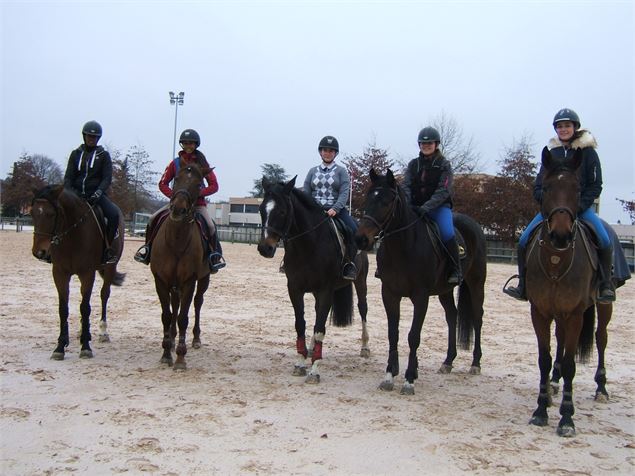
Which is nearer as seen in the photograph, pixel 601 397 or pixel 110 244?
pixel 601 397

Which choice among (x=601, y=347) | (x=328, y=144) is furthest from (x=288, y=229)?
(x=601, y=347)

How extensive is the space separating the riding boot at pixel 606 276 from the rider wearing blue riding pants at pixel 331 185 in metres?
3.08

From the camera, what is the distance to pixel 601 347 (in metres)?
6.36

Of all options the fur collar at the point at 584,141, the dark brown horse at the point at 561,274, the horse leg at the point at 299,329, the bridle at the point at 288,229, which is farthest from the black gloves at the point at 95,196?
the fur collar at the point at 584,141

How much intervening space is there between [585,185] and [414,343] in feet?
8.37

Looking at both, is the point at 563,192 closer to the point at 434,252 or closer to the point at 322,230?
the point at 434,252

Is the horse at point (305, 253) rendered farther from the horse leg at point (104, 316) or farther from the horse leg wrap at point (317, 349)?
the horse leg at point (104, 316)

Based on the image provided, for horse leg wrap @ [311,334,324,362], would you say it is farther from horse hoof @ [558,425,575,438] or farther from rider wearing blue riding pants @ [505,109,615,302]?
horse hoof @ [558,425,575,438]

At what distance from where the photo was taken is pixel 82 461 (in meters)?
3.98

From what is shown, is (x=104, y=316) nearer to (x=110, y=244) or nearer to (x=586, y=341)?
(x=110, y=244)

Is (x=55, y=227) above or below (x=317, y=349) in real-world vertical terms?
above

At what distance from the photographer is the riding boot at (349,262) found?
23.3ft

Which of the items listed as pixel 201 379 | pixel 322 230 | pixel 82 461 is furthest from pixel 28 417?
pixel 322 230

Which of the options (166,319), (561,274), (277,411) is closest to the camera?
(561,274)
